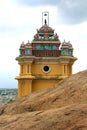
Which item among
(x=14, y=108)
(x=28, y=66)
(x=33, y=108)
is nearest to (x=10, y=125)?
(x=33, y=108)

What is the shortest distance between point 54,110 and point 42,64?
77.5ft

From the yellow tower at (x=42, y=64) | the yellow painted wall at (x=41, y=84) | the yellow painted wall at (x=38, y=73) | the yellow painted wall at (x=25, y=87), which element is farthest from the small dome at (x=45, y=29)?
the yellow painted wall at (x=25, y=87)

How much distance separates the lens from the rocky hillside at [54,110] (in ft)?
20.1

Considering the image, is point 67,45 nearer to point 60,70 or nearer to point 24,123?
point 60,70

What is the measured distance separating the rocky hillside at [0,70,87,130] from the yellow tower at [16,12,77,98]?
69.2ft

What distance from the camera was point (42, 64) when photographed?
30266 millimetres

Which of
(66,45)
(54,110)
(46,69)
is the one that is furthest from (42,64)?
(54,110)

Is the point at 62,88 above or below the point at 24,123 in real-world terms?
above

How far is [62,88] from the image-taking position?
8.12 m

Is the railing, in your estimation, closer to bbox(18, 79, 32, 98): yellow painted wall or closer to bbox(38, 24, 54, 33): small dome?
bbox(38, 24, 54, 33): small dome

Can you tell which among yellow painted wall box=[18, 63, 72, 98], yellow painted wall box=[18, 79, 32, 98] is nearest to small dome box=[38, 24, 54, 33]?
yellow painted wall box=[18, 63, 72, 98]

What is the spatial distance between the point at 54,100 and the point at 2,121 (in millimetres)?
1145

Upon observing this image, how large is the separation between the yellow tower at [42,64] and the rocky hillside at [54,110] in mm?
21092

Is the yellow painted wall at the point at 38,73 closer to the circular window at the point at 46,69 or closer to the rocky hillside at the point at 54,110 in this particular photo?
the circular window at the point at 46,69
